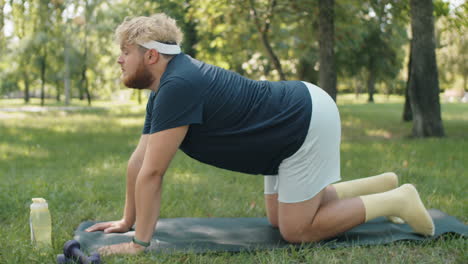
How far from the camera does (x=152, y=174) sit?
2.68 meters

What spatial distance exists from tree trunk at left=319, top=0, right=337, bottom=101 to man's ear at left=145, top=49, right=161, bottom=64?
22.8 ft

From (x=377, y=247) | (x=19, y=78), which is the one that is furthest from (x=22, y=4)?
(x=19, y=78)

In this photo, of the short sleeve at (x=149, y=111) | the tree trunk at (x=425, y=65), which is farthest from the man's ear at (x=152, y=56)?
the tree trunk at (x=425, y=65)

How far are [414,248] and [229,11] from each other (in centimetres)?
845

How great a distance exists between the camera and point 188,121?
2600 millimetres

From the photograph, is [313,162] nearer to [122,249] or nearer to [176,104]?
[176,104]

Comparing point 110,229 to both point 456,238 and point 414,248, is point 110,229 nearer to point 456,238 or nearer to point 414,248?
point 414,248

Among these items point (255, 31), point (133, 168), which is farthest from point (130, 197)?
point (255, 31)

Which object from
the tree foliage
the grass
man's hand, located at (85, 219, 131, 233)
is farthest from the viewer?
the tree foliage

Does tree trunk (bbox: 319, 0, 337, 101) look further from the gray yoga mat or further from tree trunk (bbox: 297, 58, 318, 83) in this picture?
tree trunk (bbox: 297, 58, 318, 83)

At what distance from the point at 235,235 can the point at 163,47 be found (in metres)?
1.35

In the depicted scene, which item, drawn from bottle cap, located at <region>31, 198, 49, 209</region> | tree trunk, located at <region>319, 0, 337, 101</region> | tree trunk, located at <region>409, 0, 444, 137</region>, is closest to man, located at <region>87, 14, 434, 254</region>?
bottle cap, located at <region>31, 198, 49, 209</region>

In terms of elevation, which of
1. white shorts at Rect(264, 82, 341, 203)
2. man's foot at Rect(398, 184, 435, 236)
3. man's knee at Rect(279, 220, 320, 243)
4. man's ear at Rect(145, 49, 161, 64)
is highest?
man's ear at Rect(145, 49, 161, 64)

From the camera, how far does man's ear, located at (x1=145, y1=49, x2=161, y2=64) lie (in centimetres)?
271
